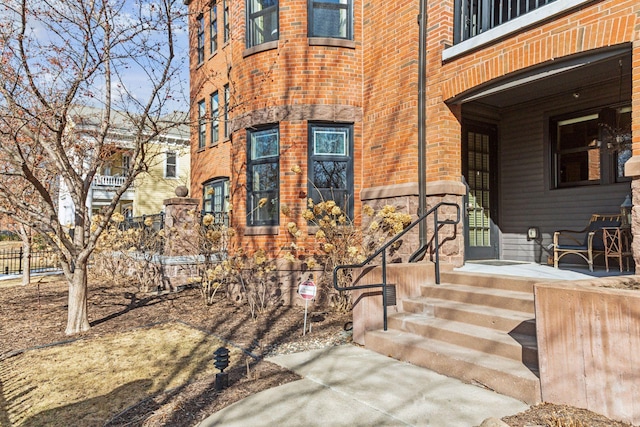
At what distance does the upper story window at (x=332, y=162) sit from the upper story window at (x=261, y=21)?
2256 millimetres

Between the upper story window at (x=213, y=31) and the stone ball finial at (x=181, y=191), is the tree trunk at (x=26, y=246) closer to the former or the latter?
the stone ball finial at (x=181, y=191)

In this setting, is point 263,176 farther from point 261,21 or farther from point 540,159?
point 540,159

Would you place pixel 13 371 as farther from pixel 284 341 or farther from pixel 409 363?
pixel 409 363

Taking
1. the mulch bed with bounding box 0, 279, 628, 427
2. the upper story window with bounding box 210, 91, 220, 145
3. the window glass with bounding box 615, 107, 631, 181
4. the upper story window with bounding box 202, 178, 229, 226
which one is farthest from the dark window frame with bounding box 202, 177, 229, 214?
the window glass with bounding box 615, 107, 631, 181

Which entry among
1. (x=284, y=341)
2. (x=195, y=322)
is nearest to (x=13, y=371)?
(x=195, y=322)

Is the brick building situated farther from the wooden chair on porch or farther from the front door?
the wooden chair on porch

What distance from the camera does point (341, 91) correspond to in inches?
339

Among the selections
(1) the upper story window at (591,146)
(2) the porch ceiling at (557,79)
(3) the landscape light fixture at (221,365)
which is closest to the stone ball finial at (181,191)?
(2) the porch ceiling at (557,79)

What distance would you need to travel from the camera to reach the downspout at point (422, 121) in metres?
7.04

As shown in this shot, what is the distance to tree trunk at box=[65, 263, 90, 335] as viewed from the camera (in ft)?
22.6

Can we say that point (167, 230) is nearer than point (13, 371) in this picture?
No

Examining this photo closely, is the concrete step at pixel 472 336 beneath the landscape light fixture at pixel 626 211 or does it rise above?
beneath

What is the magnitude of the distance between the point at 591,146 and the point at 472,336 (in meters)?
4.79

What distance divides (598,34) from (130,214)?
85.3 ft
